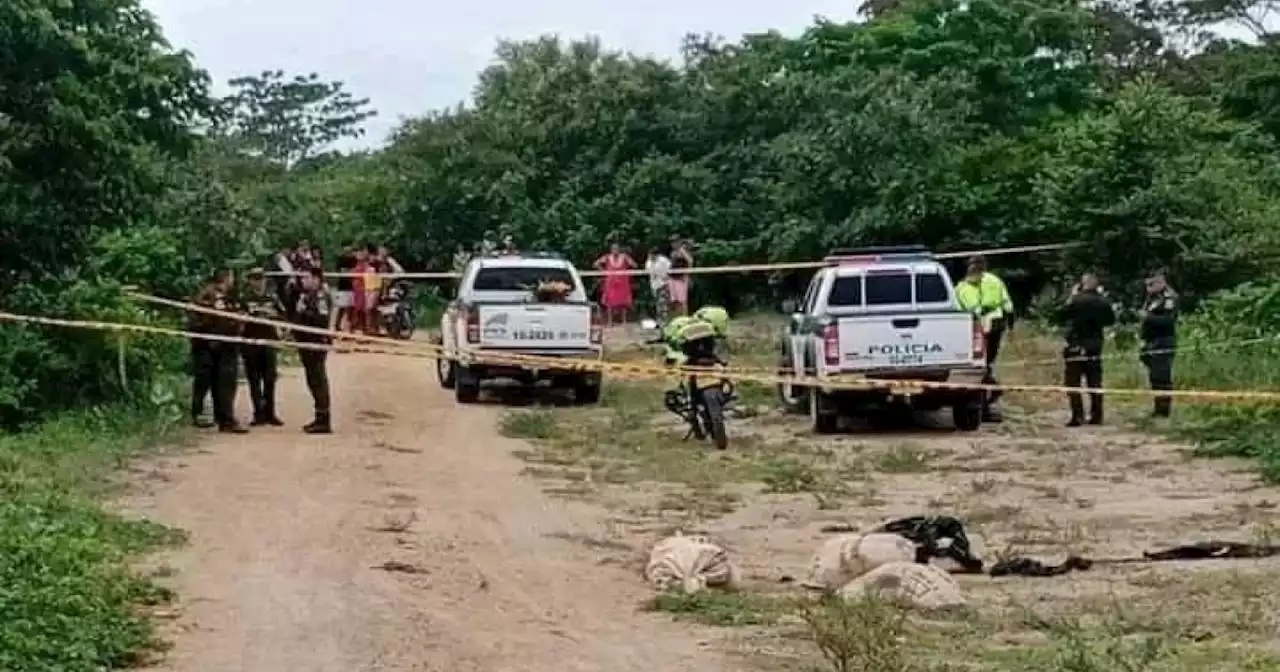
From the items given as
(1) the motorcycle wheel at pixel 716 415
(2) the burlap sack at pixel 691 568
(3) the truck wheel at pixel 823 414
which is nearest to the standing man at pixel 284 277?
(1) the motorcycle wheel at pixel 716 415

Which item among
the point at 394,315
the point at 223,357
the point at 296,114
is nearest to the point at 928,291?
the point at 223,357

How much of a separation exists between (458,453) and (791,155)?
1733cm

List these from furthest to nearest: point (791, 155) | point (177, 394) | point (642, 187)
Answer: point (642, 187) < point (791, 155) < point (177, 394)

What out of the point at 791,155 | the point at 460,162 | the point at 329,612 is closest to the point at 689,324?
the point at 329,612

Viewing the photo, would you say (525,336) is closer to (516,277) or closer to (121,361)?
(516,277)

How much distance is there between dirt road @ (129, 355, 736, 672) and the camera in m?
10.4

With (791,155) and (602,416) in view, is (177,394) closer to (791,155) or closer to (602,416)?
(602,416)

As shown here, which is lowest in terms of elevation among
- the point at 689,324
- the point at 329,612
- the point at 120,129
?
the point at 329,612

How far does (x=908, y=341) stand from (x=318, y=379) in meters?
5.80

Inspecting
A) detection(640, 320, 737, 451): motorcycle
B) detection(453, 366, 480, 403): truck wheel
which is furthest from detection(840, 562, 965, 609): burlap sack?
detection(453, 366, 480, 403): truck wheel

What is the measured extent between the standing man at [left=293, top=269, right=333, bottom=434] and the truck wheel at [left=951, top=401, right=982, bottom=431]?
626 cm

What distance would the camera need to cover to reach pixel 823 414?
22078 mm

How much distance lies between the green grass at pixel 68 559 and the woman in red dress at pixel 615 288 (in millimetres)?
16856

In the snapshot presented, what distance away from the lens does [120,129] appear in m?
21.1
